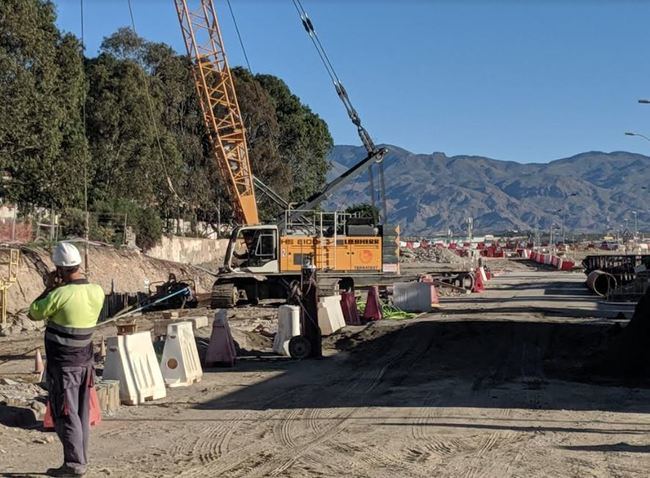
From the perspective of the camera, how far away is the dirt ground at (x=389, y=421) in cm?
755

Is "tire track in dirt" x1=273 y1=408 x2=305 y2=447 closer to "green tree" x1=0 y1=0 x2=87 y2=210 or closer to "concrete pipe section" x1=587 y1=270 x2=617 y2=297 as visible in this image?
"green tree" x1=0 y1=0 x2=87 y2=210

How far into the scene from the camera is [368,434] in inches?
346

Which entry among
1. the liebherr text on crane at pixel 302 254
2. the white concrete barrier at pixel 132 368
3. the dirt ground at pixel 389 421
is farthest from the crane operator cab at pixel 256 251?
the white concrete barrier at pixel 132 368

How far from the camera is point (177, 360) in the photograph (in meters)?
12.1

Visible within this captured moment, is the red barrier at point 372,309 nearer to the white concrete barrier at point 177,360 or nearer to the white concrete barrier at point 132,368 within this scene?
the white concrete barrier at point 177,360

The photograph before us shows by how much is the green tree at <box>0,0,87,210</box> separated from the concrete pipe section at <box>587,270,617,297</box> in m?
20.8

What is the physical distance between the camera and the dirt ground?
755cm

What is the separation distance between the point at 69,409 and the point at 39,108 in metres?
27.9

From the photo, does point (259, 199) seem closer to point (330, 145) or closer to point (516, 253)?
point (330, 145)

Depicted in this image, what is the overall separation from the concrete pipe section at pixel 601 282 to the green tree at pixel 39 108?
2078 centimetres

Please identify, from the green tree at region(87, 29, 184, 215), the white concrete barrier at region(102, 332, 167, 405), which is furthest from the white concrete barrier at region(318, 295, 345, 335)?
the green tree at region(87, 29, 184, 215)

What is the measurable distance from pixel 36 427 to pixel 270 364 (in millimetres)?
5973

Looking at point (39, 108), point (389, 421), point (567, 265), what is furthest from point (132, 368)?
point (567, 265)

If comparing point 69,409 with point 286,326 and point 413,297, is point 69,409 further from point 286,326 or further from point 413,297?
point 413,297
